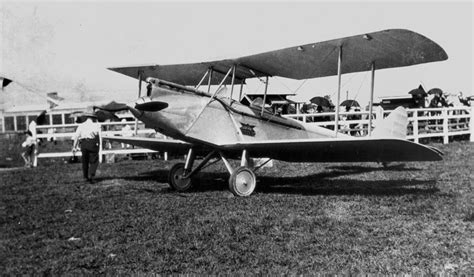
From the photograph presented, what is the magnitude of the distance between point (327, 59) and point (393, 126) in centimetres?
361

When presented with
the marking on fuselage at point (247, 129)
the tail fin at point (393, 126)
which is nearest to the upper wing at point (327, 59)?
the marking on fuselage at point (247, 129)

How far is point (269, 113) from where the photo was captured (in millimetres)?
10008

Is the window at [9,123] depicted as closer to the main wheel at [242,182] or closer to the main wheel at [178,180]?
the main wheel at [178,180]

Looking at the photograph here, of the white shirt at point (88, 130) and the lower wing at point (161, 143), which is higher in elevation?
the white shirt at point (88, 130)

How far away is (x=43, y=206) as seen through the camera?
7.86 metres

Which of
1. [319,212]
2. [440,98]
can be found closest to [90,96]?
[440,98]

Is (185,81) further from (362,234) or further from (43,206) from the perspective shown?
(362,234)

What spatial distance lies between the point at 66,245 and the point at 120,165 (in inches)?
411

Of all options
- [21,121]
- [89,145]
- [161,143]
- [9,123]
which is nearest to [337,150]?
[161,143]

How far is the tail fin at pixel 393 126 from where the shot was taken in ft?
38.1

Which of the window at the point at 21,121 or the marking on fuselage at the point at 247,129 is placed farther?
the window at the point at 21,121

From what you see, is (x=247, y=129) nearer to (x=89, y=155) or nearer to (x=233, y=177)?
(x=233, y=177)

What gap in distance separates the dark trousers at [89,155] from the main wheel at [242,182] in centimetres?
468

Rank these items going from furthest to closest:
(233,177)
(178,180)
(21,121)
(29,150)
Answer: (21,121) < (29,150) < (178,180) < (233,177)
